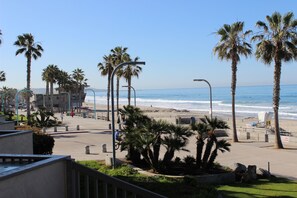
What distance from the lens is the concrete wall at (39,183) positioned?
474 centimetres

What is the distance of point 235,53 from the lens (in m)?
29.8

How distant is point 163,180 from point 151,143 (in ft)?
7.69

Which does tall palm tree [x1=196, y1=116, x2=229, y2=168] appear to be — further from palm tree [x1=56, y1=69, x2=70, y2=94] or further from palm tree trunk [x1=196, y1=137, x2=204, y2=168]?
palm tree [x1=56, y1=69, x2=70, y2=94]

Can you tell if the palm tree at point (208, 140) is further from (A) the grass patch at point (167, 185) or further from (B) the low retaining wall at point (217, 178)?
(A) the grass patch at point (167, 185)

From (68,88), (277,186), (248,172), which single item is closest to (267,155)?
(248,172)

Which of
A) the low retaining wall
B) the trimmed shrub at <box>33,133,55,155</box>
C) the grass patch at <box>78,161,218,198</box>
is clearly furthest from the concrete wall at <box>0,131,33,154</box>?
the low retaining wall

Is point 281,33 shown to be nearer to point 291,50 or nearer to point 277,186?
point 291,50

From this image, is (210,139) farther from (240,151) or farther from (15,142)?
(15,142)

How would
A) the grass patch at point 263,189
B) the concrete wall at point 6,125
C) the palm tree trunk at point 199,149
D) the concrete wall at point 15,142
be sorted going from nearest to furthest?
the concrete wall at point 15,142 < the grass patch at point 263,189 < the concrete wall at point 6,125 < the palm tree trunk at point 199,149

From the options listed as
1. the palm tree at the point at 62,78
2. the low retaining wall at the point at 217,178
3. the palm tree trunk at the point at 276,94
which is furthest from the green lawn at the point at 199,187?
the palm tree at the point at 62,78

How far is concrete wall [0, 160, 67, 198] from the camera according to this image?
4.74 metres

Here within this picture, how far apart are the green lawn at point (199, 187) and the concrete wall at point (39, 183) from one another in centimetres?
615

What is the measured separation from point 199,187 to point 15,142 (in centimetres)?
617

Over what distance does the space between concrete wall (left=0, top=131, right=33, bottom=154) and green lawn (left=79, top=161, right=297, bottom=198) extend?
4001mm
